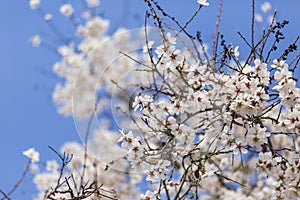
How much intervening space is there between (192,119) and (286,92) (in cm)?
59

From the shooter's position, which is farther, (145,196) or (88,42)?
(88,42)

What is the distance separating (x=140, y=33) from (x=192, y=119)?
8.37ft

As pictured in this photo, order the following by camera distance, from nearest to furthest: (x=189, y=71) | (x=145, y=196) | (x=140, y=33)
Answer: (x=145, y=196) → (x=189, y=71) → (x=140, y=33)

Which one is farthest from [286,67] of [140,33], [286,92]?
[140,33]

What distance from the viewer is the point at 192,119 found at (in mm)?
2340

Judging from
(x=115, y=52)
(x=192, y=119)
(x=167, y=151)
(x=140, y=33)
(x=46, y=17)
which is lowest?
(x=167, y=151)

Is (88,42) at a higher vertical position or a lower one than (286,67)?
higher

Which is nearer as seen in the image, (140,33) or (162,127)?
(162,127)

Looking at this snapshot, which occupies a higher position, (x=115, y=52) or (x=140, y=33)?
(x=115, y=52)

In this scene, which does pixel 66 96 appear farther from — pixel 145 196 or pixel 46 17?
pixel 145 196

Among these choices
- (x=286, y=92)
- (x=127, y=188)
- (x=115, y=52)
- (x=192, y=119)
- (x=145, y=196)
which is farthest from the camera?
(x=115, y=52)

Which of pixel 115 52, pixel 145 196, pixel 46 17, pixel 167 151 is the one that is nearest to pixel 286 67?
pixel 167 151

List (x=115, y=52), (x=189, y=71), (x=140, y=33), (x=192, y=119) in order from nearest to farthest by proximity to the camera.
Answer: (x=189, y=71), (x=192, y=119), (x=140, y=33), (x=115, y=52)

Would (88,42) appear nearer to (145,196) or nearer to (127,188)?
(127,188)
